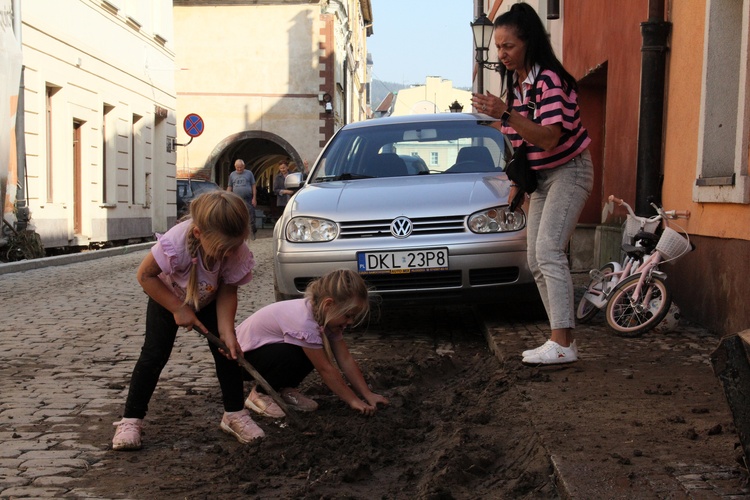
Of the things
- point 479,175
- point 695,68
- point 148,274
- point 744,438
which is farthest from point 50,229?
point 744,438

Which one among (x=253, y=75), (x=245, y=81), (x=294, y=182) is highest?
(x=253, y=75)

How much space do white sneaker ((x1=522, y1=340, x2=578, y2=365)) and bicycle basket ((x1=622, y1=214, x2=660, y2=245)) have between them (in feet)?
6.55

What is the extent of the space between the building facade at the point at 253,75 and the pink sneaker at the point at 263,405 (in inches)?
1410

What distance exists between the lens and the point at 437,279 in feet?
23.2

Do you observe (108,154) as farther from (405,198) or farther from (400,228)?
(400,228)

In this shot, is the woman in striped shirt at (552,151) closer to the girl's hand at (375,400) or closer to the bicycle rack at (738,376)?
the girl's hand at (375,400)

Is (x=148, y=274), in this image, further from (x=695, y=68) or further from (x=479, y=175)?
(x=695, y=68)

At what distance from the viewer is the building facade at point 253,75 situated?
1596 inches

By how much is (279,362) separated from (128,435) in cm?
85

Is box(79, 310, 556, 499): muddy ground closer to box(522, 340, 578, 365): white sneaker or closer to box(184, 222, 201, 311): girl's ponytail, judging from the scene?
box(522, 340, 578, 365): white sneaker

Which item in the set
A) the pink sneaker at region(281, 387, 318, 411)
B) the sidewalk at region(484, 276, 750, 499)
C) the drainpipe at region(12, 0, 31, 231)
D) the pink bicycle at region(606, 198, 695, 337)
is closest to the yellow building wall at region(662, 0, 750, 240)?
the pink bicycle at region(606, 198, 695, 337)

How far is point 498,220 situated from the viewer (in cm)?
710

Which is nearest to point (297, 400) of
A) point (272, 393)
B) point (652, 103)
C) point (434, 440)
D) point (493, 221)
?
point (272, 393)

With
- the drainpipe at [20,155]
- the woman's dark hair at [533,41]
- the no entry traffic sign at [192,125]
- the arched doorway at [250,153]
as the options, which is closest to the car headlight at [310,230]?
the woman's dark hair at [533,41]
